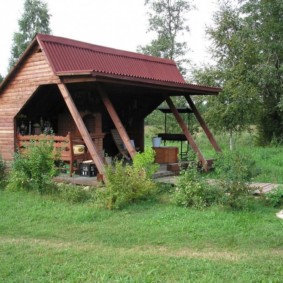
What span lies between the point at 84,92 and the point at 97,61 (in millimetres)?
1428

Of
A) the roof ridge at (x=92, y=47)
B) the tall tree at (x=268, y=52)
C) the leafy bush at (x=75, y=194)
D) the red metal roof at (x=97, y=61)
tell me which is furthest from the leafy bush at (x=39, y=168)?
the tall tree at (x=268, y=52)

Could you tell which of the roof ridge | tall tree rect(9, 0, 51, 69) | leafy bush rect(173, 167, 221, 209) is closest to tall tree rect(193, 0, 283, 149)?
the roof ridge

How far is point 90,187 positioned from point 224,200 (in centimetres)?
359

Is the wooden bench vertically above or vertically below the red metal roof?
below

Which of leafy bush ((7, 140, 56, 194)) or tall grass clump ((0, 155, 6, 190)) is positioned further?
tall grass clump ((0, 155, 6, 190))

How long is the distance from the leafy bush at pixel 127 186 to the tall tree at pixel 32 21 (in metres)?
31.1

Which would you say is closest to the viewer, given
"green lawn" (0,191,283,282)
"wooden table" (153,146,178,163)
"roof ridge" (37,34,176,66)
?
"green lawn" (0,191,283,282)

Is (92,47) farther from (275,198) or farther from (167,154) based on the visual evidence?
(275,198)

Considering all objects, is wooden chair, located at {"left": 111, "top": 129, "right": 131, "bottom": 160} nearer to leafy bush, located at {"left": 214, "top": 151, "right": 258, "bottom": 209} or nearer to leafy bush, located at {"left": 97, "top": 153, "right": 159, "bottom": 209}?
leafy bush, located at {"left": 97, "top": 153, "right": 159, "bottom": 209}

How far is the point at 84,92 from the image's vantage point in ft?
44.4

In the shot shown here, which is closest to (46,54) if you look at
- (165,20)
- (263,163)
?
(263,163)

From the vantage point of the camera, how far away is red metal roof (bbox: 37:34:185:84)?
11.0 meters

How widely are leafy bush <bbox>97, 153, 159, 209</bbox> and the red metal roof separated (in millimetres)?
2332

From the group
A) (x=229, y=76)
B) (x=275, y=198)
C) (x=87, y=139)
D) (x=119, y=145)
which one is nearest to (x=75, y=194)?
(x=87, y=139)
